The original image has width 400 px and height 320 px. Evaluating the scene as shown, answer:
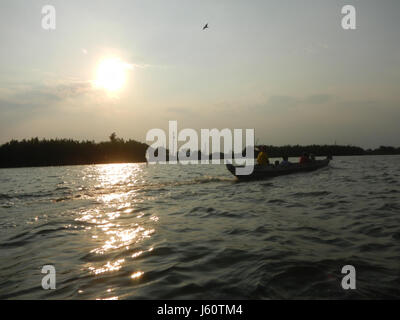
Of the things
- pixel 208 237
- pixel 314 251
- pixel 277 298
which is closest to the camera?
pixel 277 298

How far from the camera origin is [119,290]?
4809mm

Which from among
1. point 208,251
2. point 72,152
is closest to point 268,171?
point 208,251

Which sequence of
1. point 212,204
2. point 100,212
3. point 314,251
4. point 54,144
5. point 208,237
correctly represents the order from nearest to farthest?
1. point 314,251
2. point 208,237
3. point 100,212
4. point 212,204
5. point 54,144

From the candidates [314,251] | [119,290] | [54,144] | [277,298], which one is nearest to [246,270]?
[277,298]

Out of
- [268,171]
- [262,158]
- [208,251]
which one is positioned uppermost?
[262,158]

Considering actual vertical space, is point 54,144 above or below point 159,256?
above

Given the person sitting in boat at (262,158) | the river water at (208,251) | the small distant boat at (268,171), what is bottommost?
the river water at (208,251)

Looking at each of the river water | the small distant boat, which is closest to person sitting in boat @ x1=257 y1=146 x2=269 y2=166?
the small distant boat

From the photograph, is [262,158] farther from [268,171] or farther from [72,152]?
[72,152]

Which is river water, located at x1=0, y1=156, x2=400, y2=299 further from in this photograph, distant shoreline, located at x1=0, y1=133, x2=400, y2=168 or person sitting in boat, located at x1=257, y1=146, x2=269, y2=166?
distant shoreline, located at x1=0, y1=133, x2=400, y2=168

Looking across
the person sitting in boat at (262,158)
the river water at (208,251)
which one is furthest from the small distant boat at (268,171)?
the river water at (208,251)

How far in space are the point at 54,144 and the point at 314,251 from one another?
98528mm

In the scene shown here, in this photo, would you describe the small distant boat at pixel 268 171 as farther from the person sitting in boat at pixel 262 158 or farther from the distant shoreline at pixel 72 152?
the distant shoreline at pixel 72 152

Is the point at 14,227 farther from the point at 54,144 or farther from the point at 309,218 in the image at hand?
the point at 54,144
